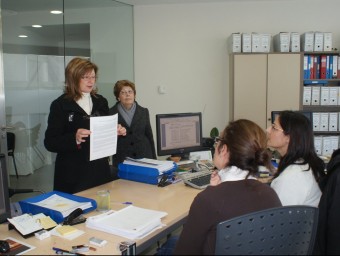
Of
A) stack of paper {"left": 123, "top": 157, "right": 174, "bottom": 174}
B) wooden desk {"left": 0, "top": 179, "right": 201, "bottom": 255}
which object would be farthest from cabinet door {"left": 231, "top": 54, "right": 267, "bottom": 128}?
wooden desk {"left": 0, "top": 179, "right": 201, "bottom": 255}

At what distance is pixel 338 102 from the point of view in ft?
15.7

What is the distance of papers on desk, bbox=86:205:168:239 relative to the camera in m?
1.61

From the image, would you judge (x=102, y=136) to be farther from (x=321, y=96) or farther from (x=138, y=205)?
(x=321, y=96)

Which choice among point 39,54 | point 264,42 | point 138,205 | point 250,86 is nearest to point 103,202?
point 138,205

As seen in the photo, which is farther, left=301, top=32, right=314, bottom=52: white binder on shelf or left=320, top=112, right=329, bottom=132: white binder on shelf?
left=320, top=112, right=329, bottom=132: white binder on shelf

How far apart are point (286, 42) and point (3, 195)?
4.07 meters

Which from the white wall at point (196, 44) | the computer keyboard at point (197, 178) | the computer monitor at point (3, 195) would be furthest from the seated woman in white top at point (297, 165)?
the white wall at point (196, 44)

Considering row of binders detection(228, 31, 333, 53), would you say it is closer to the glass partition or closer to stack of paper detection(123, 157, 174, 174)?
the glass partition

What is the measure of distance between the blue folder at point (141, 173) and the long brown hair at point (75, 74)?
2.03ft

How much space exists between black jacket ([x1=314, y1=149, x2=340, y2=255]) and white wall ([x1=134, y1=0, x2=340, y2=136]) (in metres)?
3.76

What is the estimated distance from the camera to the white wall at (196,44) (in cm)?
515

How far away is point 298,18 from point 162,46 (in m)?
2.00

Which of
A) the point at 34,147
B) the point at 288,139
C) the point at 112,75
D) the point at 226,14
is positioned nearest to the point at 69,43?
the point at 112,75

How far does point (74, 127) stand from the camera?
248 centimetres
